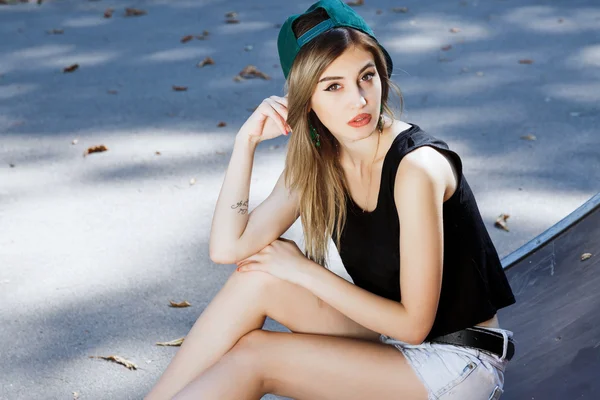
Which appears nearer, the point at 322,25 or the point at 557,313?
the point at 322,25

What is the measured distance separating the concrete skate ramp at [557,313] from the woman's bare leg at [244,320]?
56 cm

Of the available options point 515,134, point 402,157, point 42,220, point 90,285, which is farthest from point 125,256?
point 515,134

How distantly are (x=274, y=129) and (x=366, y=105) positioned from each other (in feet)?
1.45

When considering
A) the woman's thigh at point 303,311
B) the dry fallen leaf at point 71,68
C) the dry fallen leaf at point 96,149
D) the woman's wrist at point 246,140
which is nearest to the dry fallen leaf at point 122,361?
the woman's thigh at point 303,311

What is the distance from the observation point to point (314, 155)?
251 cm

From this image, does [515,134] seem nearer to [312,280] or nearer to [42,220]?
[42,220]

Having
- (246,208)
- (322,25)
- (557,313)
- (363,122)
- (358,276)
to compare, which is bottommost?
(557,313)

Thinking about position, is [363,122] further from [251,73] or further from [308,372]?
[251,73]

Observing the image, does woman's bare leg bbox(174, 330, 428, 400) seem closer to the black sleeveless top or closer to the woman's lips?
the black sleeveless top

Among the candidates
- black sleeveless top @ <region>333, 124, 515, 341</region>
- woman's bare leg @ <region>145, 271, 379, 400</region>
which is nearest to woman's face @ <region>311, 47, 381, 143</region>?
black sleeveless top @ <region>333, 124, 515, 341</region>

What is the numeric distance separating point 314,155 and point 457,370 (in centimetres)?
72

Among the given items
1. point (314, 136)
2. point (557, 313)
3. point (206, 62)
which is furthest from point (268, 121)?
point (206, 62)

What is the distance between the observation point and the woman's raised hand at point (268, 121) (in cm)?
257

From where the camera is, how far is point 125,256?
3900 millimetres
